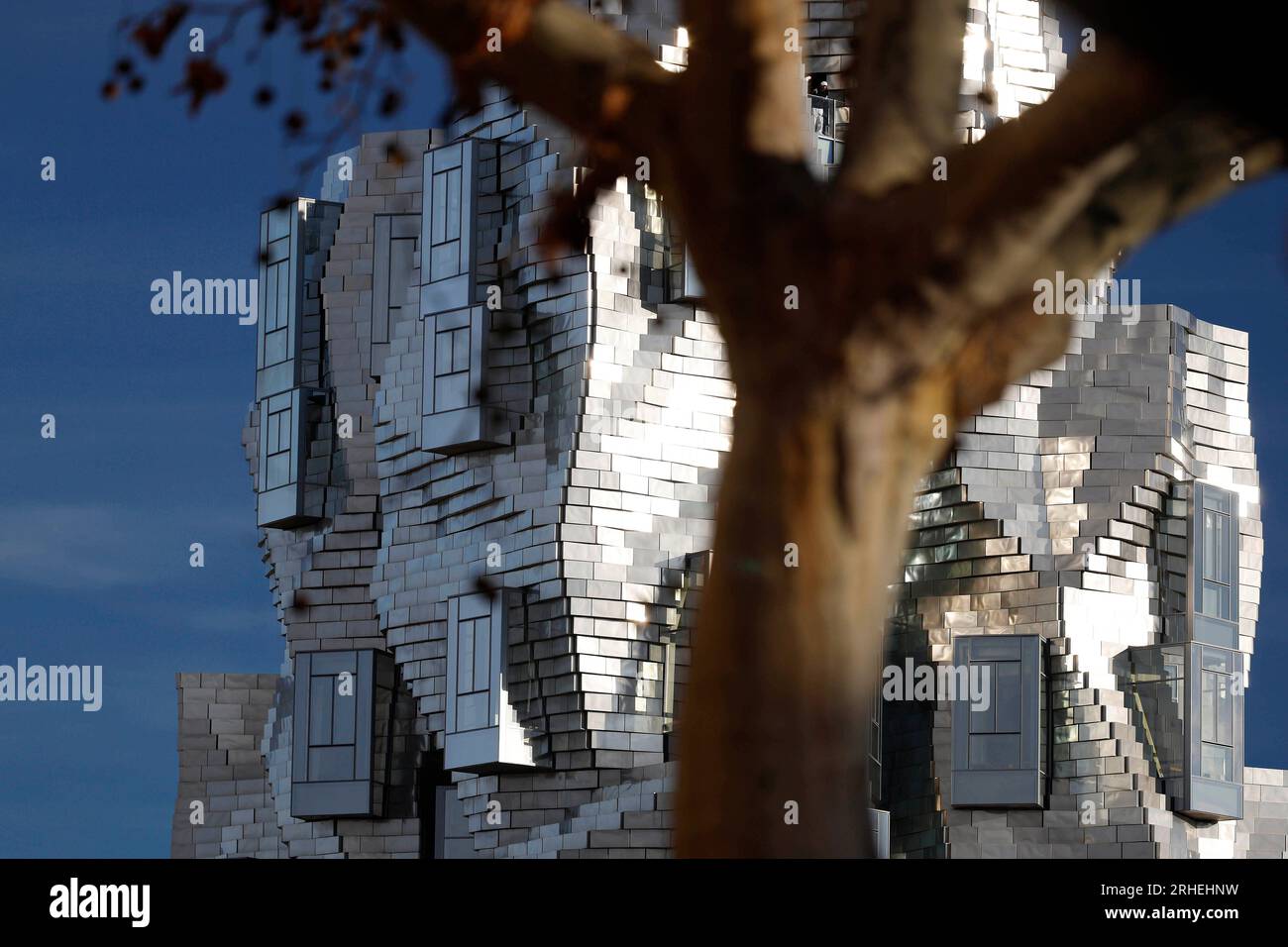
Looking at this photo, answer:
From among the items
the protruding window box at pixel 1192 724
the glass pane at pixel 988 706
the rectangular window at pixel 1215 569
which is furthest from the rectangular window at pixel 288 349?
the rectangular window at pixel 1215 569

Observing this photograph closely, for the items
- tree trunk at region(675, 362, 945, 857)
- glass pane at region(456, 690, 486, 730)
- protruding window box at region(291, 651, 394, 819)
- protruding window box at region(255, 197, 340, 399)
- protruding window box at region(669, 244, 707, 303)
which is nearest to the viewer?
tree trunk at region(675, 362, 945, 857)

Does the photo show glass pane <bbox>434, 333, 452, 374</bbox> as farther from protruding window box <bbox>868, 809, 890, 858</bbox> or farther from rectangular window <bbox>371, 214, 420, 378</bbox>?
protruding window box <bbox>868, 809, 890, 858</bbox>

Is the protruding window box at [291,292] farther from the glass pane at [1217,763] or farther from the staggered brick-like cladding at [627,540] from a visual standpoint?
the glass pane at [1217,763]

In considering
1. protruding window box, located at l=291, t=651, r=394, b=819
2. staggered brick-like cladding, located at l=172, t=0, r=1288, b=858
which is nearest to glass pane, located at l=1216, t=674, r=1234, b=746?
staggered brick-like cladding, located at l=172, t=0, r=1288, b=858

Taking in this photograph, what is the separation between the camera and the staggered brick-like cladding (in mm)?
23609

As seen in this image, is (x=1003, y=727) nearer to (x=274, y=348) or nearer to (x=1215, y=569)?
(x=1215, y=569)

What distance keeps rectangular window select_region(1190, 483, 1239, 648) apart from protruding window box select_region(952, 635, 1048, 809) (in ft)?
7.74

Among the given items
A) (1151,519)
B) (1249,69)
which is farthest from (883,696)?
(1249,69)

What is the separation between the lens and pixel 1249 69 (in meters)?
5.87

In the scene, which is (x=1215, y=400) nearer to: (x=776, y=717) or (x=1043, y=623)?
(x=1043, y=623)

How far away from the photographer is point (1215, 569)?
25.0 m

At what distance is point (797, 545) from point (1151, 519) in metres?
18.2

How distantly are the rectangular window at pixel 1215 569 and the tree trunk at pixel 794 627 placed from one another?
58.9ft

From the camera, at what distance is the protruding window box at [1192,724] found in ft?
76.6
